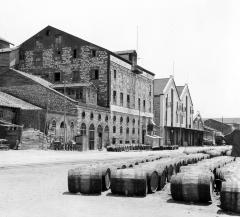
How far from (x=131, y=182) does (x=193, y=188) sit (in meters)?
1.77

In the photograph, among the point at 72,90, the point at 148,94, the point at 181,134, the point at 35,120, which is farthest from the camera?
the point at 181,134

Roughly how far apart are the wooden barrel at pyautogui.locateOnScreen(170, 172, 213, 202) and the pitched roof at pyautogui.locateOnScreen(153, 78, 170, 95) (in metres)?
58.5

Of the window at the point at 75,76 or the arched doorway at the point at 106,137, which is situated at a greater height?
the window at the point at 75,76

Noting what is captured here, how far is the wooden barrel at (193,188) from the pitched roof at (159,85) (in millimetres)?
58505

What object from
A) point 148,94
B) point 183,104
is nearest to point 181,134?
point 183,104

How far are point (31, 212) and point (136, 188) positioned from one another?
3.32 metres

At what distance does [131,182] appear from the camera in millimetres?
10414

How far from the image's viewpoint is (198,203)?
964 cm

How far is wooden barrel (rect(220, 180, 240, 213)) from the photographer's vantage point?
848cm

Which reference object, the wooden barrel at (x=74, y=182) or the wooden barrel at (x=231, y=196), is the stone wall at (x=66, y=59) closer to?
the wooden barrel at (x=74, y=182)

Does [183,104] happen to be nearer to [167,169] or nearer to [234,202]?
[167,169]

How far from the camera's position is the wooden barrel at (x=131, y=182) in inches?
409

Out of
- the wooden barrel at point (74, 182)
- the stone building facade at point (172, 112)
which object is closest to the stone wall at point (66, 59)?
the stone building facade at point (172, 112)

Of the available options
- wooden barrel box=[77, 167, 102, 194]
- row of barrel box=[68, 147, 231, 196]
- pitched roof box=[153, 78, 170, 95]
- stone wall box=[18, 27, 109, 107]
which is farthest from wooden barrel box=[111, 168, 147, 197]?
pitched roof box=[153, 78, 170, 95]
